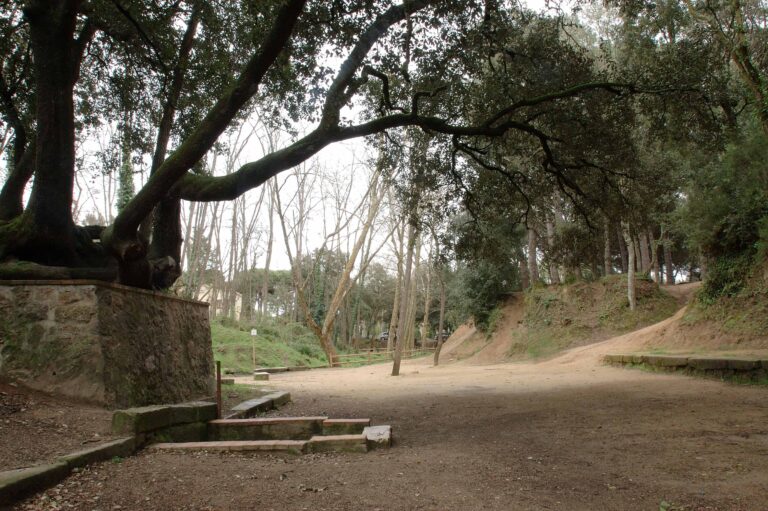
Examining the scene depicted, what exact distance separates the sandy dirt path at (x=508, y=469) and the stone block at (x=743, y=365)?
1.38m

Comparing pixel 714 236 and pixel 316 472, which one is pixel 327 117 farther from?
pixel 714 236

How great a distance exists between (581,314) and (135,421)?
19.8m

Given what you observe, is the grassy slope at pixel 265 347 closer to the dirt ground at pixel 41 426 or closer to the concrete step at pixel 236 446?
the dirt ground at pixel 41 426

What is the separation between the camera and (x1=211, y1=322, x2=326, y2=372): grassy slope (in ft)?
71.1

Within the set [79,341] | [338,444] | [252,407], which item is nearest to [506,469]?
[338,444]

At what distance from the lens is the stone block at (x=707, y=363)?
28.3 ft

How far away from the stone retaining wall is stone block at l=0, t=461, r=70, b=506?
2102 mm

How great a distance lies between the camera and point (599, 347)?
16.7m

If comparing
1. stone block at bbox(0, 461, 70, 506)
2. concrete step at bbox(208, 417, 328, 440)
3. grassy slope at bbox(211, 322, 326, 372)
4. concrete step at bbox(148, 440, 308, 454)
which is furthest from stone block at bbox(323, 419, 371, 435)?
grassy slope at bbox(211, 322, 326, 372)

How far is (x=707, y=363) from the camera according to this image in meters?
8.97

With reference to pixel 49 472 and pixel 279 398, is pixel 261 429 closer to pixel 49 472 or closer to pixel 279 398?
pixel 49 472

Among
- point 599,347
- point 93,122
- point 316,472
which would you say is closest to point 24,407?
point 316,472

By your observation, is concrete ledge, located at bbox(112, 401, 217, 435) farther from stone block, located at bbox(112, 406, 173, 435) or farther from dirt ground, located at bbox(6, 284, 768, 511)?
dirt ground, located at bbox(6, 284, 768, 511)

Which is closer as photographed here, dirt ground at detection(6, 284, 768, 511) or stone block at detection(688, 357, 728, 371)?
dirt ground at detection(6, 284, 768, 511)
